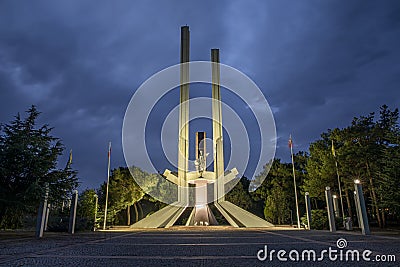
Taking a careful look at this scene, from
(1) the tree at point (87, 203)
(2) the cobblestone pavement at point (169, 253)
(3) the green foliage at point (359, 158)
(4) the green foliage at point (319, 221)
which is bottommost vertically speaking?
(2) the cobblestone pavement at point (169, 253)

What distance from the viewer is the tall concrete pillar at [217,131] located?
75.2 ft

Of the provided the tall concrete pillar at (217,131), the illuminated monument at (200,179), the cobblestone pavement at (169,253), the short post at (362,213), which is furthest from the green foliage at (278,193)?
the cobblestone pavement at (169,253)

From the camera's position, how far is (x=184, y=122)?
23.2 m

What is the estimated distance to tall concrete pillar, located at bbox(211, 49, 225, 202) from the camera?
22.9 meters

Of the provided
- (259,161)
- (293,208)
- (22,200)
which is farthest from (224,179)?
(22,200)

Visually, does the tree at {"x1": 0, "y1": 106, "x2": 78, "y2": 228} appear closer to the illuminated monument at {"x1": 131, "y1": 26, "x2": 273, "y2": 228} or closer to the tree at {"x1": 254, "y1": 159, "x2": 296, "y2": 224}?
the illuminated monument at {"x1": 131, "y1": 26, "x2": 273, "y2": 228}

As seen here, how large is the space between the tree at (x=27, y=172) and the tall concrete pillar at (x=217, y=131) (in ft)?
47.0

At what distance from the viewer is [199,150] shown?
2261 cm

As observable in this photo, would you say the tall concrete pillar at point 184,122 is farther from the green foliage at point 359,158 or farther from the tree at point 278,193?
the green foliage at point 359,158

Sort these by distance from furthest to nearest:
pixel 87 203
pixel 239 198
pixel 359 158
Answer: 1. pixel 239 198
2. pixel 87 203
3. pixel 359 158

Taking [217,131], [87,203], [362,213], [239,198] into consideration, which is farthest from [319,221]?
[87,203]

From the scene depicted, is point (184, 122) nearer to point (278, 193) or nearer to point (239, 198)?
point (239, 198)

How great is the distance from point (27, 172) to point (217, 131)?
55.9 feet

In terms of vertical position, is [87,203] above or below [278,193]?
below
